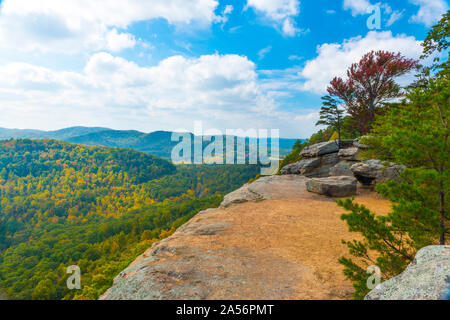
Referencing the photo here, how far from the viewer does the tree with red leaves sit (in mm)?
17562

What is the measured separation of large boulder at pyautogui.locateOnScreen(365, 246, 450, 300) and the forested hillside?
21.4 meters

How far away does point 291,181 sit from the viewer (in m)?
16.8

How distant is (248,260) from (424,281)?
378cm

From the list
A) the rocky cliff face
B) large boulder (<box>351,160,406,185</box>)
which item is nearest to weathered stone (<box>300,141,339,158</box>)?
large boulder (<box>351,160,406,185</box>)

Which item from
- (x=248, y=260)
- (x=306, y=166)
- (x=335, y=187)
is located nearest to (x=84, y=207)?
(x=306, y=166)

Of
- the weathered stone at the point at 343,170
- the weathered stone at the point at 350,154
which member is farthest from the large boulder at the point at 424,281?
the weathered stone at the point at 350,154

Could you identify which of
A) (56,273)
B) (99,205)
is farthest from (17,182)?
(56,273)

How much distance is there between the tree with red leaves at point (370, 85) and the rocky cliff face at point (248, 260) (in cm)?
1399

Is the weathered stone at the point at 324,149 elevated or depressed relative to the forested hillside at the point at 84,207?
elevated

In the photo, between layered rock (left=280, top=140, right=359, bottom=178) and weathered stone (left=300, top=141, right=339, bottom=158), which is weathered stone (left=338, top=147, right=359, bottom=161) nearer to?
layered rock (left=280, top=140, right=359, bottom=178)

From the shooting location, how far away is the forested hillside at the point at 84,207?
162ft

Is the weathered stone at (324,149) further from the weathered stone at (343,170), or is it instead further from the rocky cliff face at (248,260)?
the rocky cliff face at (248,260)

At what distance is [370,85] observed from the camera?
61.8 feet

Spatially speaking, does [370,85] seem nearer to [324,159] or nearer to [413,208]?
[324,159]
